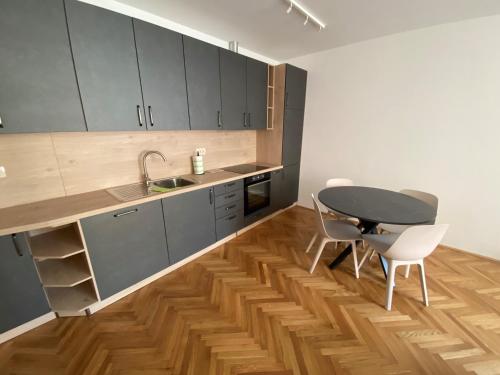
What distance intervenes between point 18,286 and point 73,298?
0.39 metres

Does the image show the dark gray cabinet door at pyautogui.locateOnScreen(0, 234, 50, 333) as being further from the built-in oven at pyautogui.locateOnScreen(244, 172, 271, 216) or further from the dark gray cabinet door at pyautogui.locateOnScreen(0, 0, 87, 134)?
the built-in oven at pyautogui.locateOnScreen(244, 172, 271, 216)

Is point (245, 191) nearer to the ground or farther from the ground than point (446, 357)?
farther from the ground

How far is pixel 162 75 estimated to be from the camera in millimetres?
1924

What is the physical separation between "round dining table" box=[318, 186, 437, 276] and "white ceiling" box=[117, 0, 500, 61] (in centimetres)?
178

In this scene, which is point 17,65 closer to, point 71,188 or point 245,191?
point 71,188

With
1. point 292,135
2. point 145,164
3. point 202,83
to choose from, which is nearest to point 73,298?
point 145,164

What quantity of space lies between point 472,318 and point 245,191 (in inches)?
94.2

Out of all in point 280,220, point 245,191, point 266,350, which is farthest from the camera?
point 280,220

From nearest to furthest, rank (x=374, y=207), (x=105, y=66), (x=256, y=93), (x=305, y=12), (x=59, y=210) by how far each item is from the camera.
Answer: (x=59, y=210) → (x=105, y=66) → (x=374, y=207) → (x=305, y=12) → (x=256, y=93)

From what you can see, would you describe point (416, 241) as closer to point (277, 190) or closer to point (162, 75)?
point (277, 190)

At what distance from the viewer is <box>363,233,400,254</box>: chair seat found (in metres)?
1.76

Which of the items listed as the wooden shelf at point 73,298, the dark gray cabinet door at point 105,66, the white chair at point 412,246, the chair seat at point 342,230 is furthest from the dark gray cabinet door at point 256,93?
the wooden shelf at point 73,298

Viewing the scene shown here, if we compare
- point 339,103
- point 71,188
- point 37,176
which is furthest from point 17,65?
point 339,103

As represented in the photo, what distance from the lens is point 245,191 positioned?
2.76m
